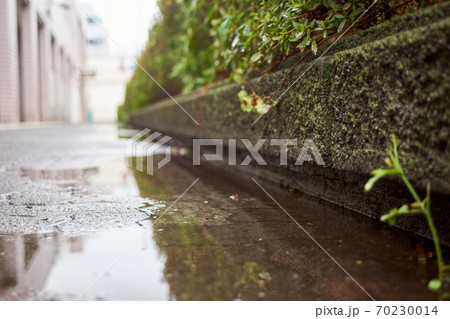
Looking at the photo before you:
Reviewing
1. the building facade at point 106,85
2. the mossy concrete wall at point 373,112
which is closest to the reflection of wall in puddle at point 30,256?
the mossy concrete wall at point 373,112

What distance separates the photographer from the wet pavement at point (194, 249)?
42.1 inches

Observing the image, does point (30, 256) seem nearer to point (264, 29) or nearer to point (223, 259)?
point (223, 259)

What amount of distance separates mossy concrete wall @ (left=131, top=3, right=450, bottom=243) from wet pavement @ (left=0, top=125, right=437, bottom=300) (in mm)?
171

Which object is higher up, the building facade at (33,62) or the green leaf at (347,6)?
the building facade at (33,62)

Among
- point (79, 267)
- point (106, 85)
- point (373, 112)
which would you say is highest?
point (106, 85)

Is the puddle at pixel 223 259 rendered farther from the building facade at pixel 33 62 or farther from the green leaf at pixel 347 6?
the building facade at pixel 33 62

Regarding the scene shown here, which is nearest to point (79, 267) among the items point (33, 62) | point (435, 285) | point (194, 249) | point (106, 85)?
point (194, 249)

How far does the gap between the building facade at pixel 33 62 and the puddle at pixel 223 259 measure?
1094cm

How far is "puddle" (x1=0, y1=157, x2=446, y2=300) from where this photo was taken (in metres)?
1.06

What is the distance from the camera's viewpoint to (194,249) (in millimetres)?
1365

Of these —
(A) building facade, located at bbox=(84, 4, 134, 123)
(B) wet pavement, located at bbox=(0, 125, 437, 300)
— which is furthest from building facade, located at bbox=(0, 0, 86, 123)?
(A) building facade, located at bbox=(84, 4, 134, 123)

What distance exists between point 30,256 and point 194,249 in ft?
1.84

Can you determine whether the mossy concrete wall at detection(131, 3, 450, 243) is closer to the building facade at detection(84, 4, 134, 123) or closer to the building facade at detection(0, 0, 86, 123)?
the building facade at detection(0, 0, 86, 123)

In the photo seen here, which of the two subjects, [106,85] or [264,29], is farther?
[106,85]
